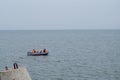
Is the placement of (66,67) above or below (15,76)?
below

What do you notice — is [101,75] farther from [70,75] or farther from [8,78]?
[8,78]

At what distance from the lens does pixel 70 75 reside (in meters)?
31.2

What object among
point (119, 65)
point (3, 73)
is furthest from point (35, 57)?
point (3, 73)

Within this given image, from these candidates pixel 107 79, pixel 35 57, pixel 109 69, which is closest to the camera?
pixel 107 79

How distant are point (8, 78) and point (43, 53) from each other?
1567 inches

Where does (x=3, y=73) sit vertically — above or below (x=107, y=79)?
above

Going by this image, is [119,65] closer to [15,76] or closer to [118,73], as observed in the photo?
[118,73]

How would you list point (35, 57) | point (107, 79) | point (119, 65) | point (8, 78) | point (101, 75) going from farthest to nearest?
point (35, 57) < point (119, 65) < point (101, 75) < point (107, 79) < point (8, 78)

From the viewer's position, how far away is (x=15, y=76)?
35.1 feet

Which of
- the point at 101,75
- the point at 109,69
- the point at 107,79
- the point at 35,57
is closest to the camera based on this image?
the point at 107,79

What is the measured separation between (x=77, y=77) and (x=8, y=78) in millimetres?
20257

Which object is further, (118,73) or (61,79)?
(118,73)

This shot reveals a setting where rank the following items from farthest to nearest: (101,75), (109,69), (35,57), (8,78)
→ (35,57) < (109,69) < (101,75) < (8,78)

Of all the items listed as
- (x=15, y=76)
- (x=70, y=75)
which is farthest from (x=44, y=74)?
(x=15, y=76)
